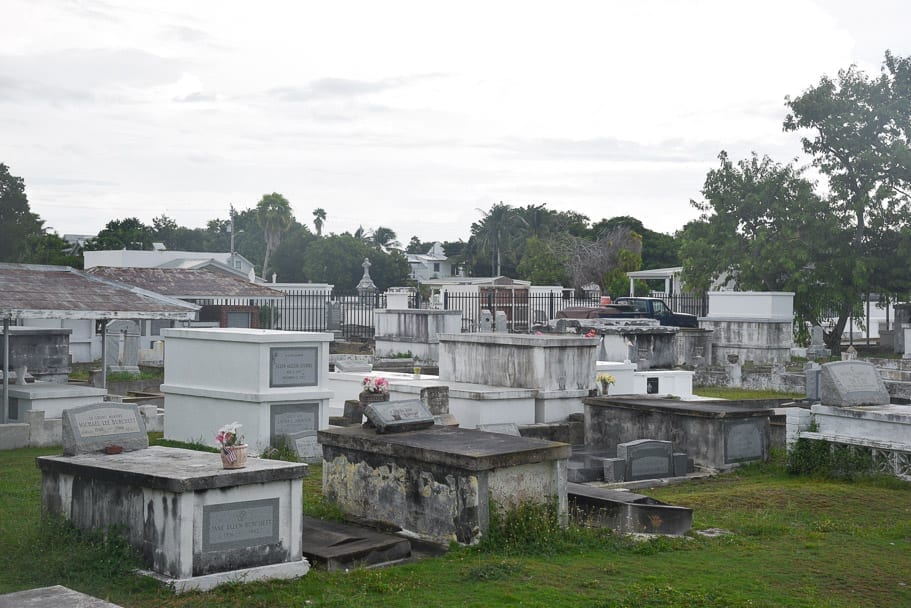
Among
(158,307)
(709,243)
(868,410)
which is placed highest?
(709,243)

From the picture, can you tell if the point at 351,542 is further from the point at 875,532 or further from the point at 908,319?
the point at 908,319

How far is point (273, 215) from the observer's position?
7631 cm

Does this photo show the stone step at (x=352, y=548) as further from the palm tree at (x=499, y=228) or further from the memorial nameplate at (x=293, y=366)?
the palm tree at (x=499, y=228)

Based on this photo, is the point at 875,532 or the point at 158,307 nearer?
the point at 875,532

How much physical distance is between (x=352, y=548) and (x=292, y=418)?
6.47 metres

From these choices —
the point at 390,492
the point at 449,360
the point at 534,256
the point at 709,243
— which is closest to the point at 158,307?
the point at 449,360

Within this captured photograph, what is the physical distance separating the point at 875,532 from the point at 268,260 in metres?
68.3

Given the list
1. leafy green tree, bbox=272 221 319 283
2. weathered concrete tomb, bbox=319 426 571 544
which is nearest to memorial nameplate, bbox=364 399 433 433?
weathered concrete tomb, bbox=319 426 571 544

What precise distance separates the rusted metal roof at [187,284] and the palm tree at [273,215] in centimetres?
3639

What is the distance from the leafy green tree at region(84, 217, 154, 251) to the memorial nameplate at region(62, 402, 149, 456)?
57507mm

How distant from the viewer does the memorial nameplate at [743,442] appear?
15.5m

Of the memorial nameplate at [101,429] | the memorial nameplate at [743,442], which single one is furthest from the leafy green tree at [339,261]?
the memorial nameplate at [101,429]

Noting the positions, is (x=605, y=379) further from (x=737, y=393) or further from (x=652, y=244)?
(x=652, y=244)

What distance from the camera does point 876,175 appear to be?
34.1m
